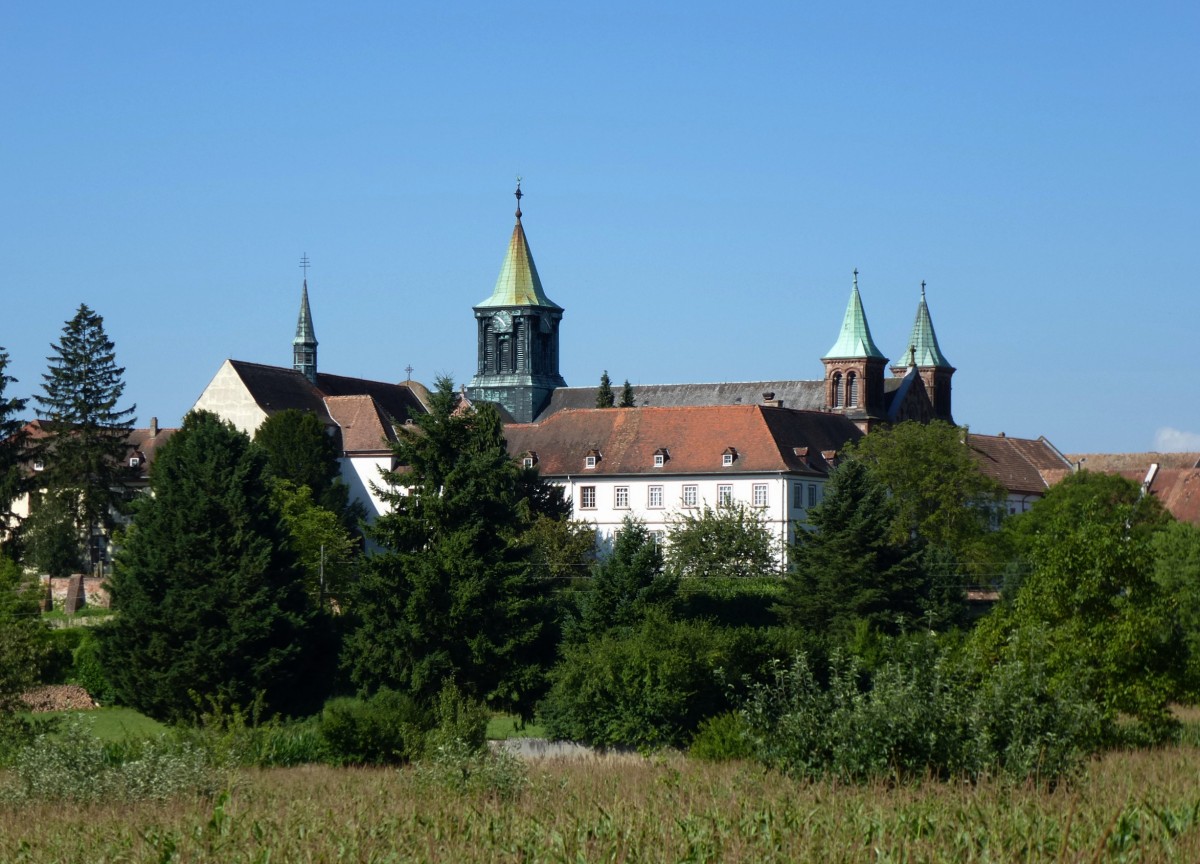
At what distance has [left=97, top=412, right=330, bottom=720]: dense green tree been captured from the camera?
48.1 meters

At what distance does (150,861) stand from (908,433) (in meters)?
63.0

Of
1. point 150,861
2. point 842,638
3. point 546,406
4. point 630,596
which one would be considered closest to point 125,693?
point 630,596

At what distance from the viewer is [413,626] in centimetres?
4778

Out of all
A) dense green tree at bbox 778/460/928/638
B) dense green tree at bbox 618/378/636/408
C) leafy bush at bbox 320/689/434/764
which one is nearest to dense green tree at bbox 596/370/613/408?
dense green tree at bbox 618/378/636/408

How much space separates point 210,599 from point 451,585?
6.82 m

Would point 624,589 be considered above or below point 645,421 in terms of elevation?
below

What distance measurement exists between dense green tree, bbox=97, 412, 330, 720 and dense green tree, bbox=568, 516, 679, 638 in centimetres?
782

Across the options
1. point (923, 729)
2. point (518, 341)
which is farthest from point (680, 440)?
point (923, 729)

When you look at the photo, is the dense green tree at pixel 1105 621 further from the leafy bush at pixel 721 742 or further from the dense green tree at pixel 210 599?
the dense green tree at pixel 210 599

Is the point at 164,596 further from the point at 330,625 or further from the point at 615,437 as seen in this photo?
the point at 615,437

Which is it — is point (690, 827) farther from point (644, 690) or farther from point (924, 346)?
point (924, 346)

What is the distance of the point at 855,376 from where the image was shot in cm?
10881

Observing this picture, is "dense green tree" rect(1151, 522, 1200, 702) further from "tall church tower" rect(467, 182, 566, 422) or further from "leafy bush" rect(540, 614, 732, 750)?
"tall church tower" rect(467, 182, 566, 422)

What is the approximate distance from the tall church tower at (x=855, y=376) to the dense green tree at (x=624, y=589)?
58.6 meters
